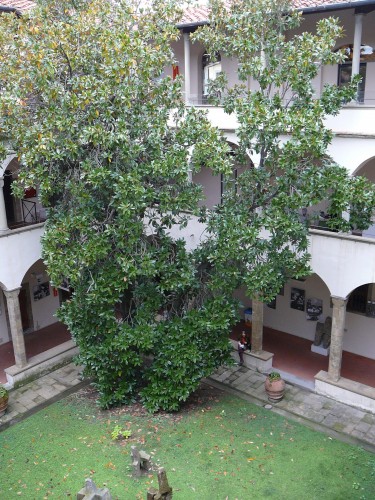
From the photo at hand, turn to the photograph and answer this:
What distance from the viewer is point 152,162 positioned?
12.5 meters

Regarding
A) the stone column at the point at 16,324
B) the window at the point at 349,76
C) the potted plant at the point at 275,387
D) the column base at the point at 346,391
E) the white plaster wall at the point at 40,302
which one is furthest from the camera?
the white plaster wall at the point at 40,302

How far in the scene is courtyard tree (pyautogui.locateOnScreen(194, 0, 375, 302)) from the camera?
42.0 feet

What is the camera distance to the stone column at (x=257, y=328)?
58.9 feet

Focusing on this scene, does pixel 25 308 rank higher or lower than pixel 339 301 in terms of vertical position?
lower

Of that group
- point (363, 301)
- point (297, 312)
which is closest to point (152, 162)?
point (363, 301)

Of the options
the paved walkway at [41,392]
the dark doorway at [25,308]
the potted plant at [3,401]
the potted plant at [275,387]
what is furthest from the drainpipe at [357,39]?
the dark doorway at [25,308]

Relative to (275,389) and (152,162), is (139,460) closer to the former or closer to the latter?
(275,389)

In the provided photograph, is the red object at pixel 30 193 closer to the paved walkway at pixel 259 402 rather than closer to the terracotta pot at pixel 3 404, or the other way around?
the paved walkway at pixel 259 402

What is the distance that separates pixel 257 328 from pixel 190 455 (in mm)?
5889

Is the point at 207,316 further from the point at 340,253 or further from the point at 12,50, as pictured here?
the point at 12,50

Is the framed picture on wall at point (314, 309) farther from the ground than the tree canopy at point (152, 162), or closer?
closer

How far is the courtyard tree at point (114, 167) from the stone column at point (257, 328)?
3.37 meters

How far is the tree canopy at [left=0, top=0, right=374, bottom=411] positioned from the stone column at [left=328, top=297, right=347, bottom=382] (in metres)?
2.63

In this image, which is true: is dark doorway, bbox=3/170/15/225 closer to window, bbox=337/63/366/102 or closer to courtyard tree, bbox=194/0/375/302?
courtyard tree, bbox=194/0/375/302
